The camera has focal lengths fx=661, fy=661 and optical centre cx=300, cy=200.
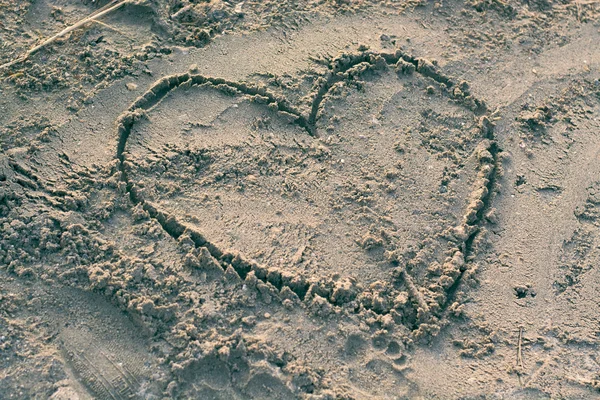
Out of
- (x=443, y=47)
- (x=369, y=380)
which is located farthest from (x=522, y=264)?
(x=443, y=47)

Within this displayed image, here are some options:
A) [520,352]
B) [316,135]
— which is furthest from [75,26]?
[520,352]

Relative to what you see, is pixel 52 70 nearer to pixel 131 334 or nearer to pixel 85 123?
pixel 85 123

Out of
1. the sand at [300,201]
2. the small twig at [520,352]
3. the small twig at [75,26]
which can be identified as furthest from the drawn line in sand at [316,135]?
the small twig at [75,26]

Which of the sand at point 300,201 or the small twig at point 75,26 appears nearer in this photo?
the sand at point 300,201

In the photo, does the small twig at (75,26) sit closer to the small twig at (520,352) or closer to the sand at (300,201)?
the sand at (300,201)

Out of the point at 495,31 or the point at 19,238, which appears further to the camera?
the point at 495,31

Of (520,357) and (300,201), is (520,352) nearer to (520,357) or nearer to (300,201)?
(520,357)
